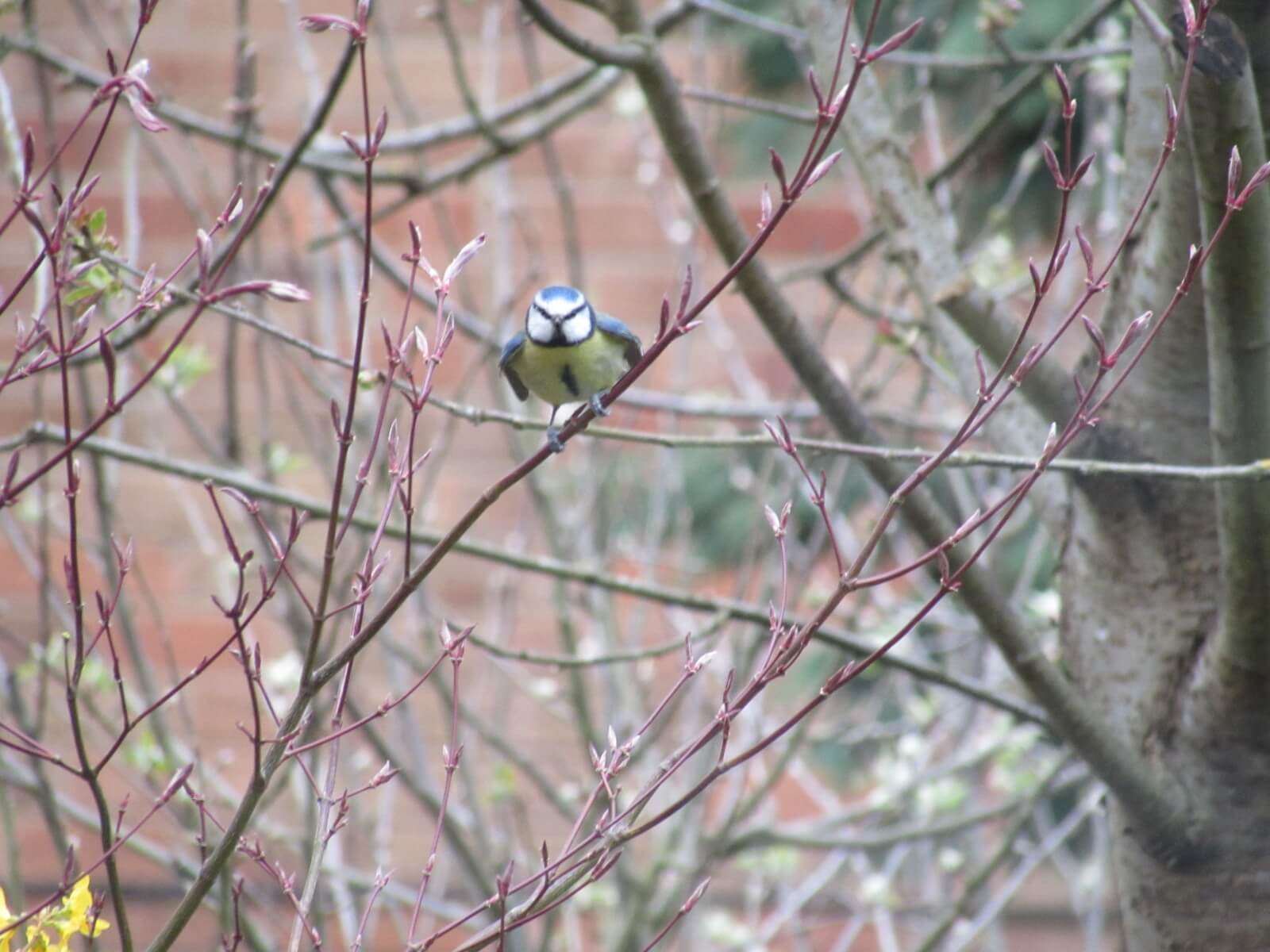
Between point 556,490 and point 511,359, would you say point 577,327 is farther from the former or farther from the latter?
point 556,490

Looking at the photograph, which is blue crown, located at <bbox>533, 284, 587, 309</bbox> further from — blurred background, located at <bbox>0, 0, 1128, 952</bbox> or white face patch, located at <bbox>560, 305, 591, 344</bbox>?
blurred background, located at <bbox>0, 0, 1128, 952</bbox>

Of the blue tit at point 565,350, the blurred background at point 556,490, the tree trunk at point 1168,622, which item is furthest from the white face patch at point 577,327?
the tree trunk at point 1168,622

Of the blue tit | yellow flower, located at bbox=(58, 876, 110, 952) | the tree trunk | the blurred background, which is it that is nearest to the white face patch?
the blue tit

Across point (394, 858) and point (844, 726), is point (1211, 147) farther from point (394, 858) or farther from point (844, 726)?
point (394, 858)

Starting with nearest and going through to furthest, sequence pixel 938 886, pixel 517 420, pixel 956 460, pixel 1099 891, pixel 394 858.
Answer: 1. pixel 956 460
2. pixel 517 420
3. pixel 1099 891
4. pixel 938 886
5. pixel 394 858

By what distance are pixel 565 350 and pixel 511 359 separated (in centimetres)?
9

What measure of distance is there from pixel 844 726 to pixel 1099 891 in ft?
2.15

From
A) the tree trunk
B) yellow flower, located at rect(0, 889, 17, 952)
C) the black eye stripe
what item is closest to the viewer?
yellow flower, located at rect(0, 889, 17, 952)

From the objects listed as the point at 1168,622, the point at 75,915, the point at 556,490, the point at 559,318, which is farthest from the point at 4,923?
the point at 556,490

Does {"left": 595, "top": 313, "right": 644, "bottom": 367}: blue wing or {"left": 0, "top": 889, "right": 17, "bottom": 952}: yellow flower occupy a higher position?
{"left": 595, "top": 313, "right": 644, "bottom": 367}: blue wing

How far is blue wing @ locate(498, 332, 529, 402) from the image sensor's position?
5.98 feet

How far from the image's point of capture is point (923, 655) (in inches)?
118

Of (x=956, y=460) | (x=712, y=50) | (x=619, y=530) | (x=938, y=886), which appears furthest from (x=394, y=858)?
(x=956, y=460)

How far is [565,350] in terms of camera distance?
1834 mm
